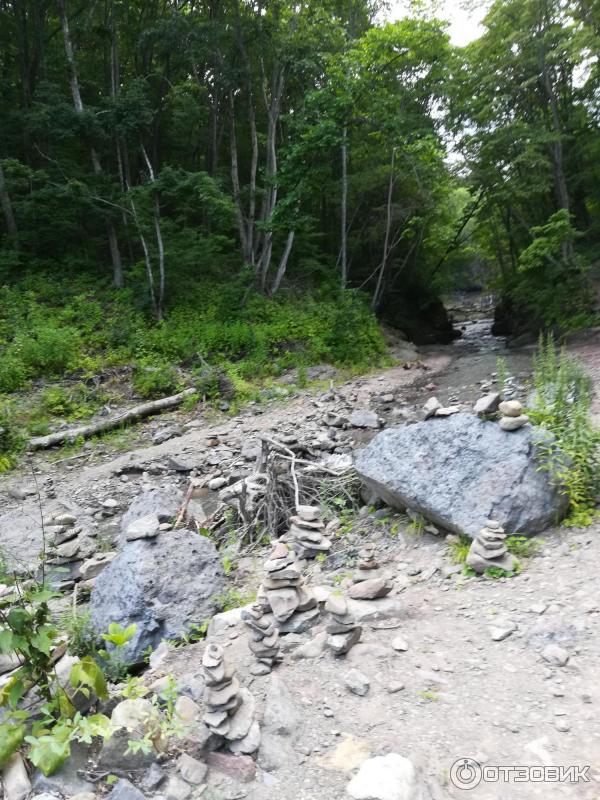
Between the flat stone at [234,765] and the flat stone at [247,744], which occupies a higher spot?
the flat stone at [247,744]

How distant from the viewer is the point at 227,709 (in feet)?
8.29

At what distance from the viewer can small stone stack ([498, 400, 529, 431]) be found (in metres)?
4.49

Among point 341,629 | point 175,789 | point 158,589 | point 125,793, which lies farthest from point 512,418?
point 125,793

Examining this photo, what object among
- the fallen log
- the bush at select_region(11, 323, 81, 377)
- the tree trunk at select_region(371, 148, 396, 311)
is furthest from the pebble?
the tree trunk at select_region(371, 148, 396, 311)

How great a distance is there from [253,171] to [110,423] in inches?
419

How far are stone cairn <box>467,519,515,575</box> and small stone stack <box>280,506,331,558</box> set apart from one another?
1.39 m

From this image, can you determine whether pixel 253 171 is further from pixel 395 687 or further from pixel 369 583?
pixel 395 687

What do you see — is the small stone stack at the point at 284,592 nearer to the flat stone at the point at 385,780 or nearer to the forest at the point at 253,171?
the flat stone at the point at 385,780

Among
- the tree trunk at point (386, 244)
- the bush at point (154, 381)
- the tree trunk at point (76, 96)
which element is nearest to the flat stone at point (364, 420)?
the bush at point (154, 381)

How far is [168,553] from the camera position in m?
4.57

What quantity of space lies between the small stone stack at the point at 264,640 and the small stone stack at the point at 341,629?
342 mm

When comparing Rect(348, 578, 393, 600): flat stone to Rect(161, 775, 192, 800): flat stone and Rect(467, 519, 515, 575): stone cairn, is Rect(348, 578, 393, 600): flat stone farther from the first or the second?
Rect(161, 775, 192, 800): flat stone

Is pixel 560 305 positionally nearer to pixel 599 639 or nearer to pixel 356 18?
pixel 356 18

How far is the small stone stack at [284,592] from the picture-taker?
338 cm
